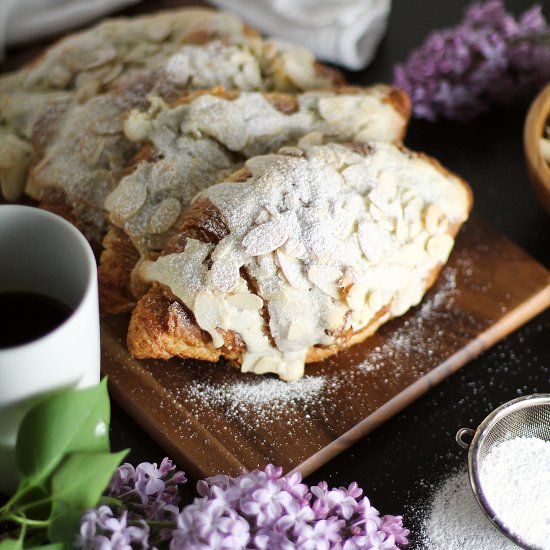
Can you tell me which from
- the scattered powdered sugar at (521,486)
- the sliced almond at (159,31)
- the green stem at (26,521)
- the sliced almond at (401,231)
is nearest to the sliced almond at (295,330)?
the sliced almond at (401,231)

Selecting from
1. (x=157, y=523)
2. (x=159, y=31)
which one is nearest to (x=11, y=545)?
(x=157, y=523)

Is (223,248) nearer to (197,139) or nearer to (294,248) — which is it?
(294,248)

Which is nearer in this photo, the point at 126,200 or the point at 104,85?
the point at 126,200

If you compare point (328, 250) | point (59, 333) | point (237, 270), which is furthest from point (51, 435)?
point (328, 250)

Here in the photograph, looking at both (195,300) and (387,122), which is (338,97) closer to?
(387,122)

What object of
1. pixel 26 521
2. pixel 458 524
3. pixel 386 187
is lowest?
pixel 458 524

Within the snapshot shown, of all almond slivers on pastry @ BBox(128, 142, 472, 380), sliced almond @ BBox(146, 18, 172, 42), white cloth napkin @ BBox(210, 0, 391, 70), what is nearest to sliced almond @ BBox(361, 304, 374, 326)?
almond slivers on pastry @ BBox(128, 142, 472, 380)
